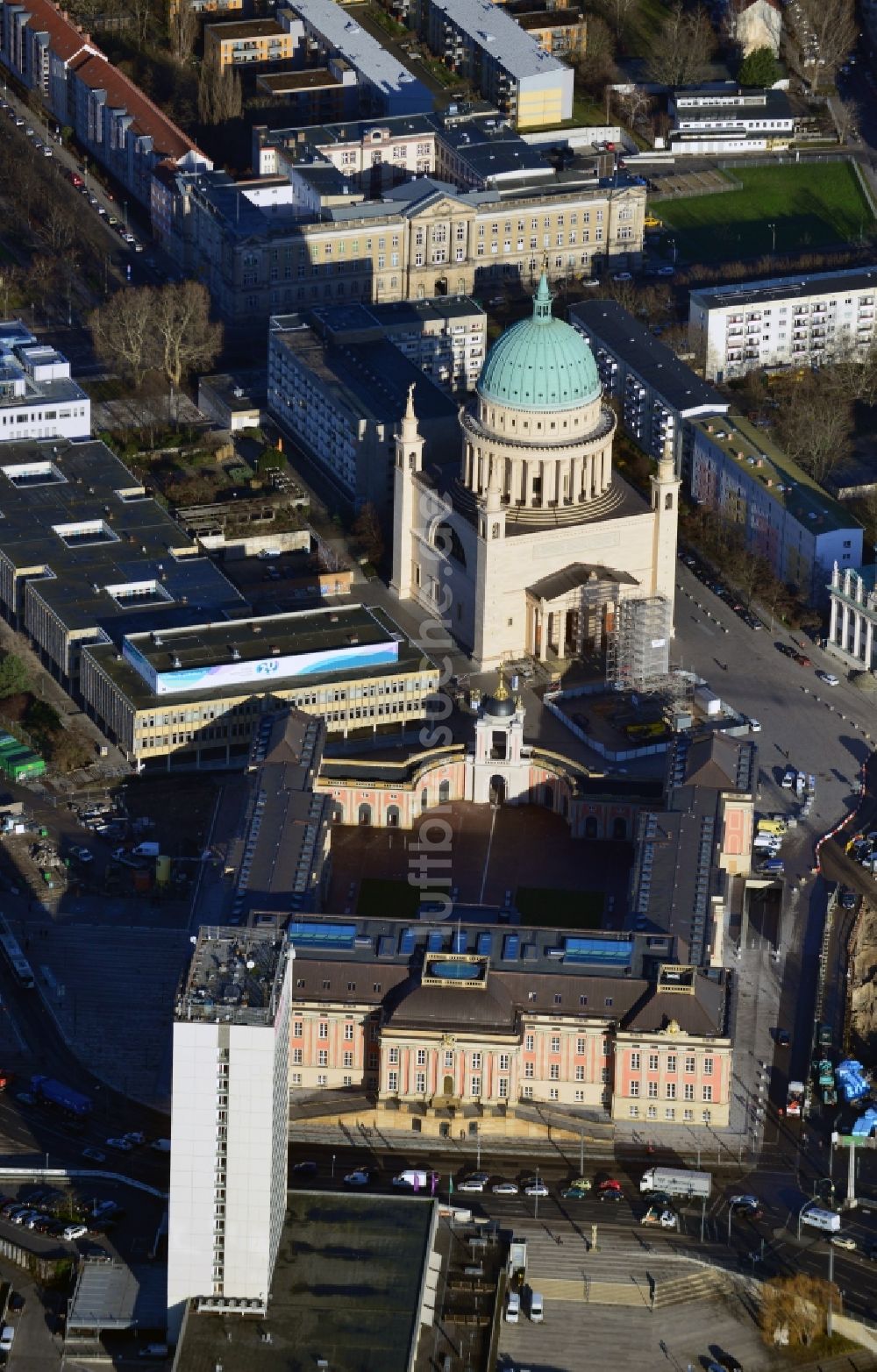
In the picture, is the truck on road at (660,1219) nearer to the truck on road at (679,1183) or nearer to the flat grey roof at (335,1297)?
the truck on road at (679,1183)

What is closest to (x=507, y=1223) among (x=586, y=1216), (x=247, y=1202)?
(x=586, y=1216)

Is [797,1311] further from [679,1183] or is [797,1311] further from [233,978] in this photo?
[233,978]

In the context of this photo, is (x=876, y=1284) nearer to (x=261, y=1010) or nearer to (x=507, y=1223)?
(x=507, y=1223)

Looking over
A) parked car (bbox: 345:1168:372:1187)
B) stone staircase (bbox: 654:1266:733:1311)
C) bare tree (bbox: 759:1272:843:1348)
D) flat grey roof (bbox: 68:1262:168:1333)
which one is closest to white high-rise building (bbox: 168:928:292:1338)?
flat grey roof (bbox: 68:1262:168:1333)

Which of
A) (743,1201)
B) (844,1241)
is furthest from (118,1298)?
(844,1241)

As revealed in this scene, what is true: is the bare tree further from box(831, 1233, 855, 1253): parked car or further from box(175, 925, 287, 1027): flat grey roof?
box(175, 925, 287, 1027): flat grey roof

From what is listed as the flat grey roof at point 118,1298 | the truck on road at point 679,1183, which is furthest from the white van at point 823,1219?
the flat grey roof at point 118,1298
